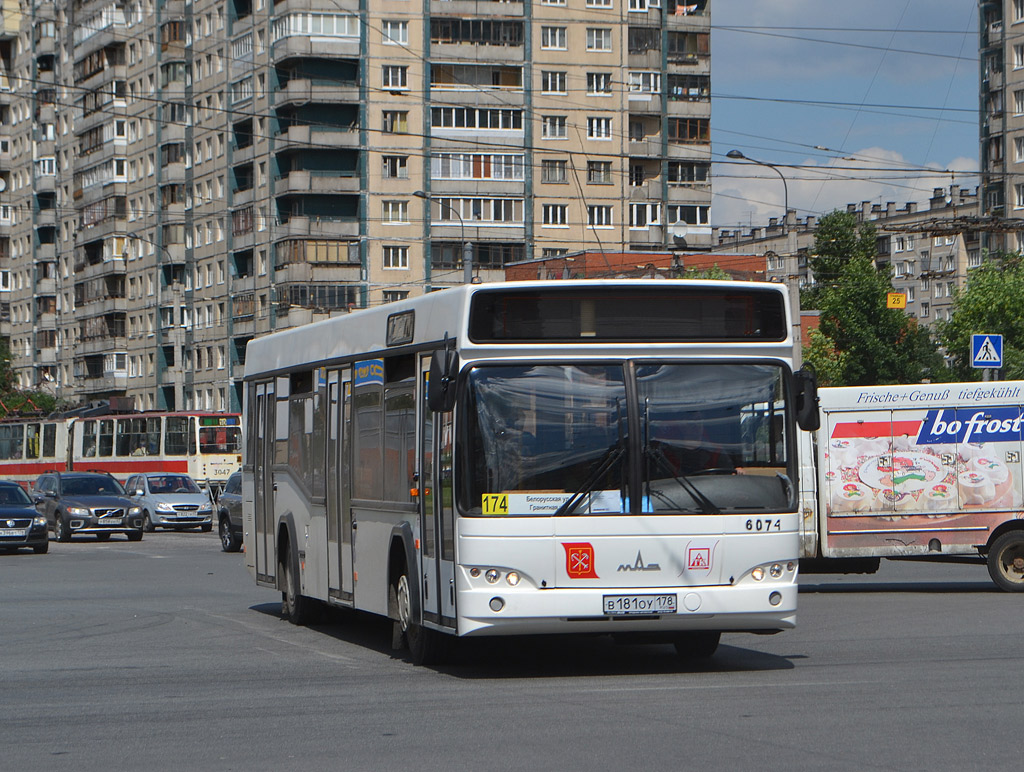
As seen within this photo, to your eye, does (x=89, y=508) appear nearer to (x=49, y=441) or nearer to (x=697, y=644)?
(x=49, y=441)

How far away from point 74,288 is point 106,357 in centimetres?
908

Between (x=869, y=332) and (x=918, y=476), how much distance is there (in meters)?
55.7

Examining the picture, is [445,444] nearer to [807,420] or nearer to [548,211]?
[807,420]

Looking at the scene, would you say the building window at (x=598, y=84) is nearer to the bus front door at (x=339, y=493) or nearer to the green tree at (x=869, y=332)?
the green tree at (x=869, y=332)

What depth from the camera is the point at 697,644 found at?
13633 mm

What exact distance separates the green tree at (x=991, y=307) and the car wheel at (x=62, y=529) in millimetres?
40891

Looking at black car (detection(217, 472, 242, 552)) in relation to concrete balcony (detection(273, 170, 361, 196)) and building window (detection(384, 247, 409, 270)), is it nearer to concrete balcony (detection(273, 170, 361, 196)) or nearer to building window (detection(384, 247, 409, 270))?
concrete balcony (detection(273, 170, 361, 196))

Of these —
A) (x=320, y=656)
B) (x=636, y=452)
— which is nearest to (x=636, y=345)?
(x=636, y=452)

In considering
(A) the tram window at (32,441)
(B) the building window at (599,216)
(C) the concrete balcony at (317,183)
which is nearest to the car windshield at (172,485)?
(A) the tram window at (32,441)

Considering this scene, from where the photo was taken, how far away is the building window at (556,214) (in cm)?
9606

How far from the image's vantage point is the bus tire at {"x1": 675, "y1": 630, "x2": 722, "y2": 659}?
13.5 m

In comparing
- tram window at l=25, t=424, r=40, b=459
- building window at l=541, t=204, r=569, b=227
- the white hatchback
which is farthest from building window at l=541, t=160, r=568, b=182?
the white hatchback

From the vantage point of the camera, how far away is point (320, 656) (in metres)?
14.4

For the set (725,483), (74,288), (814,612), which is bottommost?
(814,612)
